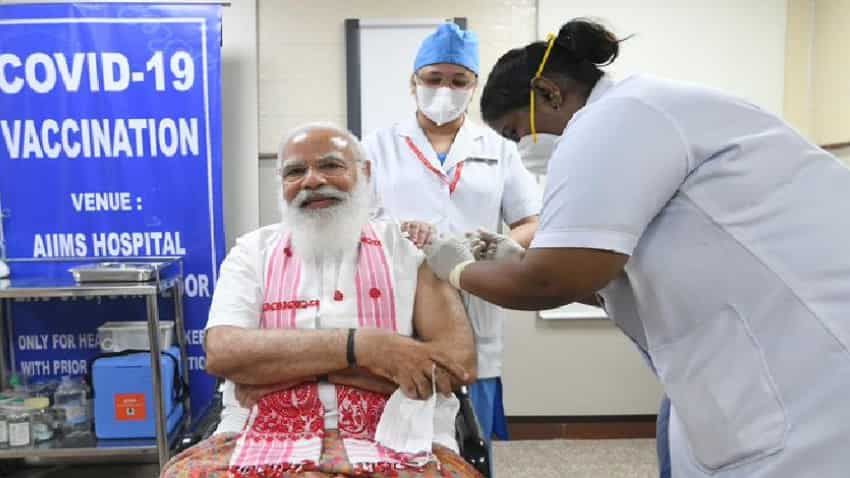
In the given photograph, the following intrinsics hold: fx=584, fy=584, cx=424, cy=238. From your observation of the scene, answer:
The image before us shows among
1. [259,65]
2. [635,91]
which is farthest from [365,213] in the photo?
[259,65]

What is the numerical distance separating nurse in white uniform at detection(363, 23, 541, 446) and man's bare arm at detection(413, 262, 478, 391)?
0.56 ft

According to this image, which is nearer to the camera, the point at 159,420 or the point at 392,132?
the point at 392,132

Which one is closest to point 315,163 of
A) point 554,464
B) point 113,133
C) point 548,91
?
point 548,91

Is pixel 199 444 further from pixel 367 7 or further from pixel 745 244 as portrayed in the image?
pixel 367 7

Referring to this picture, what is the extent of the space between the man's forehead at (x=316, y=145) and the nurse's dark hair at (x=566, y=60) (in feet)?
2.41

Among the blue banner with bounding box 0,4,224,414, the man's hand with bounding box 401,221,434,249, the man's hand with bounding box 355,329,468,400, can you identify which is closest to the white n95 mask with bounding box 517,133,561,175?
the man's hand with bounding box 401,221,434,249

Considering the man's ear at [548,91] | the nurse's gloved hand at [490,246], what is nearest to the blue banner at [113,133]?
the nurse's gloved hand at [490,246]

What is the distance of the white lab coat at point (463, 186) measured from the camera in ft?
6.27

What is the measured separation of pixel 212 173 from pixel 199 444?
1.67 meters

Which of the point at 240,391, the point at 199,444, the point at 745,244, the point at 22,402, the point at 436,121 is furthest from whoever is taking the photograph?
the point at 22,402

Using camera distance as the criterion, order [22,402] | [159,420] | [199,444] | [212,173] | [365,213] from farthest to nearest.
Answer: [212,173]
[22,402]
[159,420]
[365,213]
[199,444]

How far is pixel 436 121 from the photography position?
6.47ft

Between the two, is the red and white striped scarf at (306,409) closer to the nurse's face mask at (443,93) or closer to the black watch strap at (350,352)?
the black watch strap at (350,352)

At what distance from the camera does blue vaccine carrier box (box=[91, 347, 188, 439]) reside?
2.60 m
